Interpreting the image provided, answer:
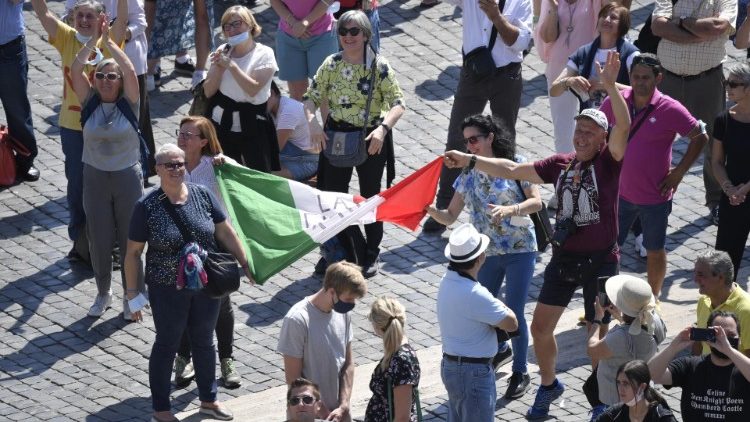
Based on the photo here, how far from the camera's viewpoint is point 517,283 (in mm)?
10680

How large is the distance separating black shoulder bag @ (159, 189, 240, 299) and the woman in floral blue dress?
148cm

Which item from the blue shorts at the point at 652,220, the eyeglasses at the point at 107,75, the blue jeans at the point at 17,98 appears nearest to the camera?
the eyeglasses at the point at 107,75

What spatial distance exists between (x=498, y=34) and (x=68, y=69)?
11.4 ft

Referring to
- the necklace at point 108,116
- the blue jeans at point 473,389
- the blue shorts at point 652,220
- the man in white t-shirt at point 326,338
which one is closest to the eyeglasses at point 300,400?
the man in white t-shirt at point 326,338

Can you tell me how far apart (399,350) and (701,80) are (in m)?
5.27

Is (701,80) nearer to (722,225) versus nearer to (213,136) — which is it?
(722,225)

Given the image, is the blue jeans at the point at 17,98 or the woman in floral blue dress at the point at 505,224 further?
the blue jeans at the point at 17,98

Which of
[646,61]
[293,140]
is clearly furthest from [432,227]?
[646,61]

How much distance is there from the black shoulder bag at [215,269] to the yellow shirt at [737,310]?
2.96 m

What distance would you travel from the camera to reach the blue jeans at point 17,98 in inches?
533

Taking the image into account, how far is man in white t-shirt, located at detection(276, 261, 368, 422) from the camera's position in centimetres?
934

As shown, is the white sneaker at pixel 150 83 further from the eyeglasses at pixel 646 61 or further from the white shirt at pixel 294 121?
the eyeglasses at pixel 646 61

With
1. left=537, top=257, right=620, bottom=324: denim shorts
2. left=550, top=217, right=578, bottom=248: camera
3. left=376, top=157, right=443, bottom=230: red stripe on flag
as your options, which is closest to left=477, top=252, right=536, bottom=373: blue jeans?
left=537, top=257, right=620, bottom=324: denim shorts

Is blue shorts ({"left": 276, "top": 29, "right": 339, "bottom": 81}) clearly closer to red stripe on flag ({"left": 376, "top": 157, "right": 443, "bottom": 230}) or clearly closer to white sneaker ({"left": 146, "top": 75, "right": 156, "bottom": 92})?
white sneaker ({"left": 146, "top": 75, "right": 156, "bottom": 92})
